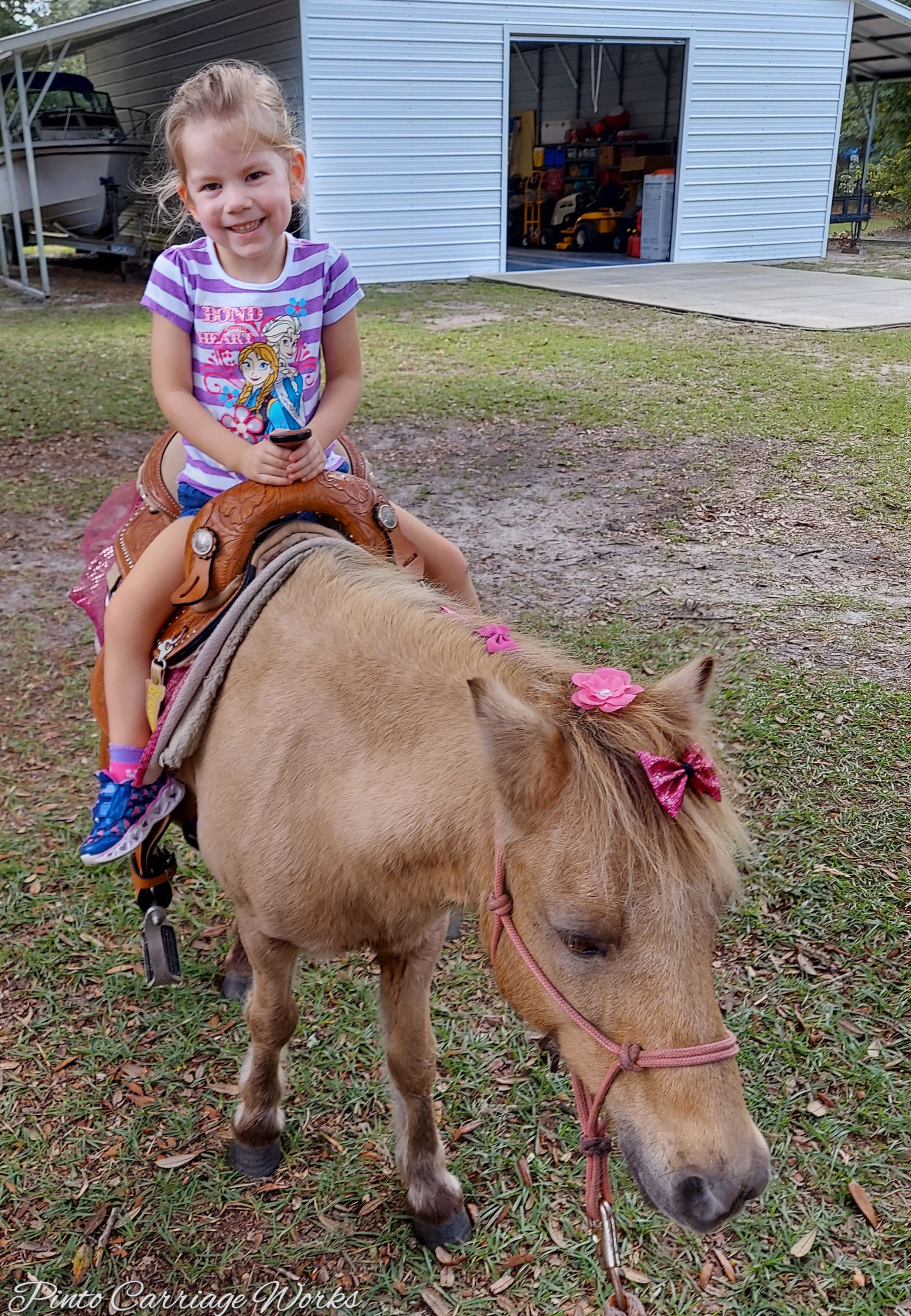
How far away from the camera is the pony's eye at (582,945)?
4.84 ft

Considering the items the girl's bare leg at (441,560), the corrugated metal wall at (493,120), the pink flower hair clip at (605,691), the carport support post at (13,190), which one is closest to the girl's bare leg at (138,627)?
the girl's bare leg at (441,560)

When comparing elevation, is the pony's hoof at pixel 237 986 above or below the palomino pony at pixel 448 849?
below

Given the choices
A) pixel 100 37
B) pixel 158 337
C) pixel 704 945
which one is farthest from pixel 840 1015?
pixel 100 37

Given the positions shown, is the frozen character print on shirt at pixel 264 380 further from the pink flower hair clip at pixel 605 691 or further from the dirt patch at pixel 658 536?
the dirt patch at pixel 658 536

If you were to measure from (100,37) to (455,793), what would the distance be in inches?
783

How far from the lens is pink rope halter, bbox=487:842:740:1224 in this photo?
1.43 m

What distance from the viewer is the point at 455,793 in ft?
5.57

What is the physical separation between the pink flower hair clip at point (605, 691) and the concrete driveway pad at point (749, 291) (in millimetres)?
11578

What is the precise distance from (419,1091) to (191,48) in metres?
21.4

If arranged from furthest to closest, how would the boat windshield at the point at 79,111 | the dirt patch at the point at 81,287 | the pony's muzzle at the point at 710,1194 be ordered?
the boat windshield at the point at 79,111 → the dirt patch at the point at 81,287 → the pony's muzzle at the point at 710,1194

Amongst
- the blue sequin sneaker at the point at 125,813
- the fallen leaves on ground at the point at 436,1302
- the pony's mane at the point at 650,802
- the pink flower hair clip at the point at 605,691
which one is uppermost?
the pink flower hair clip at the point at 605,691

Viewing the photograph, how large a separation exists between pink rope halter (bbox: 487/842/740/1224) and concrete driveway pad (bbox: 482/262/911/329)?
1177cm

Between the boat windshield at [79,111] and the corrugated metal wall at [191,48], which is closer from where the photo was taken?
the corrugated metal wall at [191,48]

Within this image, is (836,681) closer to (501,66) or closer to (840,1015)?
(840,1015)
